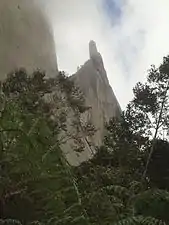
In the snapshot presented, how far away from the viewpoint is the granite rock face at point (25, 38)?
19844mm

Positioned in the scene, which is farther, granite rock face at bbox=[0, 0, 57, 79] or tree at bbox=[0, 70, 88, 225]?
granite rock face at bbox=[0, 0, 57, 79]

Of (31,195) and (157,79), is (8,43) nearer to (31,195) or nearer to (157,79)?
(157,79)

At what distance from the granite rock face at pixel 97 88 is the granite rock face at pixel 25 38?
7.14 ft

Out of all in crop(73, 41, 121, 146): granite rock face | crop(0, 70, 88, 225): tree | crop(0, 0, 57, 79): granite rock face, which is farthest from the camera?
crop(73, 41, 121, 146): granite rock face

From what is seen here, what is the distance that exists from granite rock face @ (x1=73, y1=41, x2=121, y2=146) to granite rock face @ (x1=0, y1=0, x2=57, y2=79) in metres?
2.18

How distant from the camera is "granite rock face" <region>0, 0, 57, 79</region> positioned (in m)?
19.8

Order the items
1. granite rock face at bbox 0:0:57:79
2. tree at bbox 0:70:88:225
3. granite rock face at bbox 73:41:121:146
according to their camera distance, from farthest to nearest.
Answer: granite rock face at bbox 73:41:121:146
granite rock face at bbox 0:0:57:79
tree at bbox 0:70:88:225

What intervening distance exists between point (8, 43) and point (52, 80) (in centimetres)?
945

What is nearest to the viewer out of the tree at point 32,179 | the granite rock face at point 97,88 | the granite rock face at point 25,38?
the tree at point 32,179

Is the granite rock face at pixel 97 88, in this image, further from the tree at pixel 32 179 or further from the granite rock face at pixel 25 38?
the tree at pixel 32 179

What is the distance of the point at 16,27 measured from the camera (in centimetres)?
2116

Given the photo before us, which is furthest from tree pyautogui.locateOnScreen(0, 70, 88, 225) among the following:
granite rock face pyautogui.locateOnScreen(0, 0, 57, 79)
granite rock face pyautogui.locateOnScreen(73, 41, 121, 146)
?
granite rock face pyautogui.locateOnScreen(73, 41, 121, 146)

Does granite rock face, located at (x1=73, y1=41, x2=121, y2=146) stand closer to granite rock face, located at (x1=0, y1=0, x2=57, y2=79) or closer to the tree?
granite rock face, located at (x1=0, y1=0, x2=57, y2=79)

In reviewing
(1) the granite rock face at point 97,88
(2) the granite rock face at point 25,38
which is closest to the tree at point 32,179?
(2) the granite rock face at point 25,38
